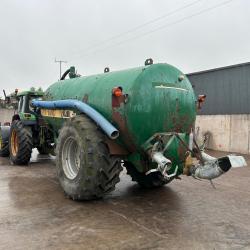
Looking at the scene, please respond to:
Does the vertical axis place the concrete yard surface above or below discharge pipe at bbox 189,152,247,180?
below

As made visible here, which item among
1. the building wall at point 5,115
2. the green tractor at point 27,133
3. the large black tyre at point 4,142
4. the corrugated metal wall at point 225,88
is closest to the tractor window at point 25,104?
the green tractor at point 27,133

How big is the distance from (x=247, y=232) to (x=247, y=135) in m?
9.91

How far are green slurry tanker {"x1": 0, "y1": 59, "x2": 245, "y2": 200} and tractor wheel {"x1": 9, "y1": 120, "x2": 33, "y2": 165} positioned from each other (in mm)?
3125

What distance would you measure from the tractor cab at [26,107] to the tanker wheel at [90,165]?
404 centimetres

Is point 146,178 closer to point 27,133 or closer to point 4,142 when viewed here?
point 27,133

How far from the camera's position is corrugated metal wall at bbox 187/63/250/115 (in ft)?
49.6

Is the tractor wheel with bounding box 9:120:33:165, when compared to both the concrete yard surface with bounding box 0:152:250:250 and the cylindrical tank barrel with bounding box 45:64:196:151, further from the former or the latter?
the cylindrical tank barrel with bounding box 45:64:196:151

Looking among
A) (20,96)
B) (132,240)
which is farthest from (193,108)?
(20,96)

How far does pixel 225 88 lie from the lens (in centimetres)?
1611

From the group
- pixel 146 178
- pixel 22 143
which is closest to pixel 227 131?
pixel 22 143

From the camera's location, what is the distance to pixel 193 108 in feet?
22.6

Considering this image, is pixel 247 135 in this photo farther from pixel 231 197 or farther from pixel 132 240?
pixel 132 240

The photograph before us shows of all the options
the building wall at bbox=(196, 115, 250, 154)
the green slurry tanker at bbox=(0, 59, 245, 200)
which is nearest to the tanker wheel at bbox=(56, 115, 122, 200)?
the green slurry tanker at bbox=(0, 59, 245, 200)

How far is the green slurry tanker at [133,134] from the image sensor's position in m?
6.11
